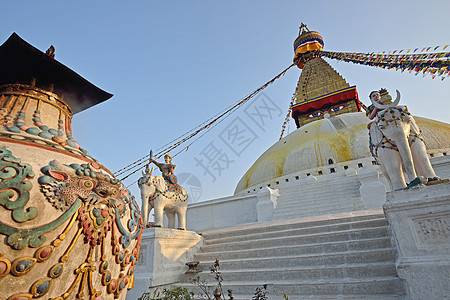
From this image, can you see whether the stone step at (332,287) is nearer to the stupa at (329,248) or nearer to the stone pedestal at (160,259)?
the stupa at (329,248)

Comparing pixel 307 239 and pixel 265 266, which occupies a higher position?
pixel 307 239

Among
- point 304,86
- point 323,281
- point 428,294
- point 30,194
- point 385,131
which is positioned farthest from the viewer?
point 304,86

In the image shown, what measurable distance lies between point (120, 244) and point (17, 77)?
147 cm

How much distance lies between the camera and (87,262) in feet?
4.92

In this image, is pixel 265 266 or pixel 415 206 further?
pixel 265 266

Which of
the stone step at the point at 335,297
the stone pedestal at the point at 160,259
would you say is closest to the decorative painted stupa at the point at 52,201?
the stone step at the point at 335,297

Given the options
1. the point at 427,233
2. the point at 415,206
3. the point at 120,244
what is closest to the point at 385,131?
the point at 415,206

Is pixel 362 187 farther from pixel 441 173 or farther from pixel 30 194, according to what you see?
pixel 30 194

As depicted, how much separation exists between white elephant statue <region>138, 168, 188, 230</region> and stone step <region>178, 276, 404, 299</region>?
234 cm

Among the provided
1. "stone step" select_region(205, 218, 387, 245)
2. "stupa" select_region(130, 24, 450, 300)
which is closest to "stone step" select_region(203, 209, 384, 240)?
"stupa" select_region(130, 24, 450, 300)

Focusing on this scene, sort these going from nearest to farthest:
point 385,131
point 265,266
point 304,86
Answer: point 385,131 → point 265,266 → point 304,86

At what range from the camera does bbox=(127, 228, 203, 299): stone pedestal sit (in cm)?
432

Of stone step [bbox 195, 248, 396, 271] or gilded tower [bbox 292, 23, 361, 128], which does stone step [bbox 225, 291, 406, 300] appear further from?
gilded tower [bbox 292, 23, 361, 128]

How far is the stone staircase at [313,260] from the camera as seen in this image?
3285 millimetres
